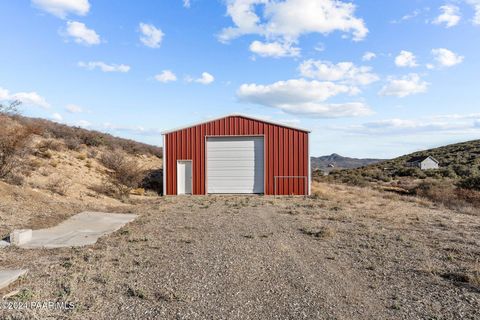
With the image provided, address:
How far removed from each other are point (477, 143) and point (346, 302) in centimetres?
7039

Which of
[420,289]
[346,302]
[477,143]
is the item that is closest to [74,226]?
[346,302]

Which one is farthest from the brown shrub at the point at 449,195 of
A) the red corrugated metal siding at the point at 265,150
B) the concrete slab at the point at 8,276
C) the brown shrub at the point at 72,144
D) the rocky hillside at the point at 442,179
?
the brown shrub at the point at 72,144

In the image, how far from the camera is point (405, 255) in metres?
7.91

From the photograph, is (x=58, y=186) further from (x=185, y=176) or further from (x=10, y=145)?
(x=185, y=176)

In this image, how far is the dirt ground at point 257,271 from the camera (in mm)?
4910

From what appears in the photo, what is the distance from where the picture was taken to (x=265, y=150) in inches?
862

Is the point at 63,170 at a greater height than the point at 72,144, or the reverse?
the point at 72,144

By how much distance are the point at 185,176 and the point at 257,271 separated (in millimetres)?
16329

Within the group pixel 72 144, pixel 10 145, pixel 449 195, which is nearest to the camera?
pixel 10 145

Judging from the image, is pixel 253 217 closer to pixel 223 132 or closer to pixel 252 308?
pixel 252 308

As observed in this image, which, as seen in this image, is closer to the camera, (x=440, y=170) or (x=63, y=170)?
(x=63, y=170)

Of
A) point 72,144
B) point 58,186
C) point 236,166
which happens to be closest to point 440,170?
point 236,166

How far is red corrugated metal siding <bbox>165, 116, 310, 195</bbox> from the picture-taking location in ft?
71.6

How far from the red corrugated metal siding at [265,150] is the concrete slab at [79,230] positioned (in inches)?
379
